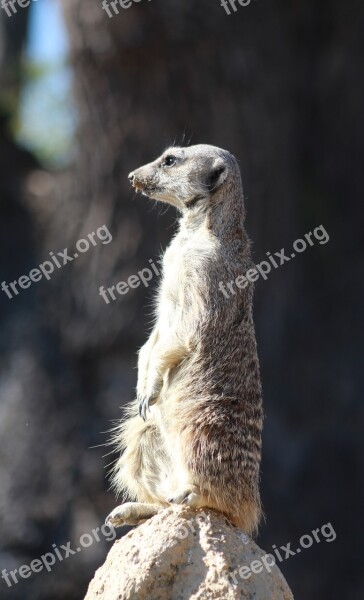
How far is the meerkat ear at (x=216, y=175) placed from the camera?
488cm

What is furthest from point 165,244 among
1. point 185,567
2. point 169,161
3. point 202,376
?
point 185,567

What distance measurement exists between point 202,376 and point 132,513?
→ 617 millimetres

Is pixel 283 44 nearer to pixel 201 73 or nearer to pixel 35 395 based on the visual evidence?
pixel 201 73

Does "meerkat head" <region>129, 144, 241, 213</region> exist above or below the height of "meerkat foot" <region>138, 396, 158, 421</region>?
above

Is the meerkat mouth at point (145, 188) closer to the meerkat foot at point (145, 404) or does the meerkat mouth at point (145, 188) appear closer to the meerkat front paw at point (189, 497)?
the meerkat foot at point (145, 404)

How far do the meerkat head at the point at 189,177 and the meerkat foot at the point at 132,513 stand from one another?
1271 millimetres

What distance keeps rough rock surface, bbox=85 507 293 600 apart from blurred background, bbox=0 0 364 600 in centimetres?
475

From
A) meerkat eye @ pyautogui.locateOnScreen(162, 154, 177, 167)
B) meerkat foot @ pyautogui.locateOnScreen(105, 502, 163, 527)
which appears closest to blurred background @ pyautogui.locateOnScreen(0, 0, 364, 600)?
meerkat eye @ pyautogui.locateOnScreen(162, 154, 177, 167)

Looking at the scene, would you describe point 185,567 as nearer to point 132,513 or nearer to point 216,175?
point 132,513

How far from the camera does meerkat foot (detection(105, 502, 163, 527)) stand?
4.62 metres

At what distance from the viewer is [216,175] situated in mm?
4902

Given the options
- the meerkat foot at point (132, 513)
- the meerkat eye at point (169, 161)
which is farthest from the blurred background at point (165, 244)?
the meerkat foot at point (132, 513)

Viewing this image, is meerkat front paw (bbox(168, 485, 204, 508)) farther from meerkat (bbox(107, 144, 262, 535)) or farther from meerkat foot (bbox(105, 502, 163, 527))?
meerkat foot (bbox(105, 502, 163, 527))

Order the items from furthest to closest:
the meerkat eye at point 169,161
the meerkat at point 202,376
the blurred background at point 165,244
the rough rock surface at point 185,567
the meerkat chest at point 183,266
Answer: the blurred background at point 165,244
the meerkat eye at point 169,161
the meerkat chest at point 183,266
the meerkat at point 202,376
the rough rock surface at point 185,567
